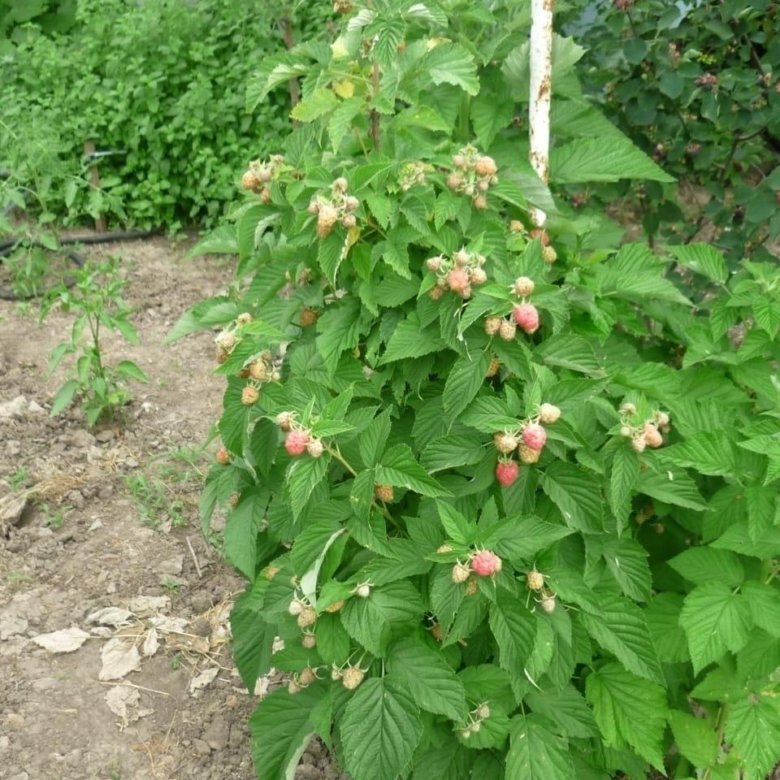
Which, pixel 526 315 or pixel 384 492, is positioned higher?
pixel 526 315

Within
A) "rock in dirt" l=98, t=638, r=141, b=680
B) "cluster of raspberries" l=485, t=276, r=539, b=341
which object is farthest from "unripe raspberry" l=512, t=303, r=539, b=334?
"rock in dirt" l=98, t=638, r=141, b=680

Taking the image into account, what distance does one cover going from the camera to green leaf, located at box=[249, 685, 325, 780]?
1.77 m

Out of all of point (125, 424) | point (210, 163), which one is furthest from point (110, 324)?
point (210, 163)

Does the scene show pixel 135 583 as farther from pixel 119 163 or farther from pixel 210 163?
pixel 119 163

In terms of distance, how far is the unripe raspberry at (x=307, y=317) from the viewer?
1.79 m

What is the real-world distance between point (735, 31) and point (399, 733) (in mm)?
2312

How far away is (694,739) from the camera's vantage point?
1842mm

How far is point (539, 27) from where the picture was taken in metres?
1.81

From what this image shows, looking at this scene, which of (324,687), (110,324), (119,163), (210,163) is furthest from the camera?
(119,163)

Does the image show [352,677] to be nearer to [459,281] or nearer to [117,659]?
[459,281]

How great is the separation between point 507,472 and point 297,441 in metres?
0.34

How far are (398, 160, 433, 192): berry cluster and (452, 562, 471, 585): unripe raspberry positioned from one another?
A: 2.07ft

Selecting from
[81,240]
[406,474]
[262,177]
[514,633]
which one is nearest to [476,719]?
[514,633]

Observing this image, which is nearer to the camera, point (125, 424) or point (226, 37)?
point (125, 424)
